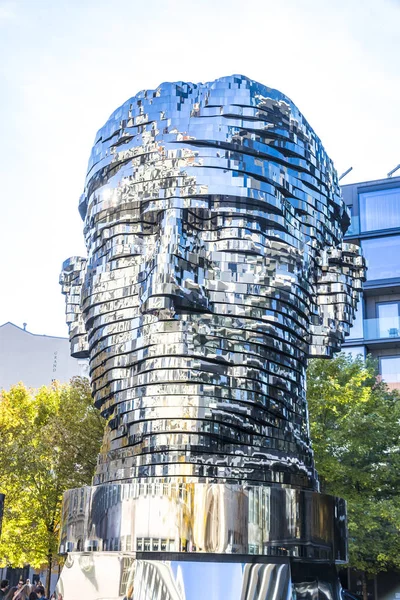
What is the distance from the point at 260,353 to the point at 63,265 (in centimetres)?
298

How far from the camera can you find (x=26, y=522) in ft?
82.0

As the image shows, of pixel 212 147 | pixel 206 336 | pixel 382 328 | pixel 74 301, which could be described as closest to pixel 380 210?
pixel 382 328

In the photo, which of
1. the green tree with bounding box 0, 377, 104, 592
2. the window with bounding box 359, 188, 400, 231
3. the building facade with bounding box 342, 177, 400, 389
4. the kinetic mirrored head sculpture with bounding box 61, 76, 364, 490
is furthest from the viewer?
the window with bounding box 359, 188, 400, 231

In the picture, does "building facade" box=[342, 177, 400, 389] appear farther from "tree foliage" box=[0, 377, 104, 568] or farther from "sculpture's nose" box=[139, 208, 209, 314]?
"sculpture's nose" box=[139, 208, 209, 314]

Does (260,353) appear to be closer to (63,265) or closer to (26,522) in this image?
(63,265)

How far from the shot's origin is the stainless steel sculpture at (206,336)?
6.69 m

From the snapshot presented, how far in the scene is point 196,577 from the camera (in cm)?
651

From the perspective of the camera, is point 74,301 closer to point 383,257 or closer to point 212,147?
point 212,147

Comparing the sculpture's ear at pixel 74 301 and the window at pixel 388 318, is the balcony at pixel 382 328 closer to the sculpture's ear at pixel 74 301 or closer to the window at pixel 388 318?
the window at pixel 388 318

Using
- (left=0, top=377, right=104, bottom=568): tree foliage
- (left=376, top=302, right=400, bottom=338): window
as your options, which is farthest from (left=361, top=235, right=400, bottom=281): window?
(left=0, top=377, right=104, bottom=568): tree foliage

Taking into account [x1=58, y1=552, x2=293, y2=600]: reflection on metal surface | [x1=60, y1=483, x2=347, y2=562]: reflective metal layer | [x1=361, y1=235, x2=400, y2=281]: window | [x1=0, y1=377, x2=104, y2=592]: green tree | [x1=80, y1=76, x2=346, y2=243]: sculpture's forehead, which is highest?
[x1=361, y1=235, x2=400, y2=281]: window

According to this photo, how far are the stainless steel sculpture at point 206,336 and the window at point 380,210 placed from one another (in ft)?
102

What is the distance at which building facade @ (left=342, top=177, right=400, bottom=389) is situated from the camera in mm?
38281

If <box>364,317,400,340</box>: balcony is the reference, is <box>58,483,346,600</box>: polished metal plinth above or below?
below
